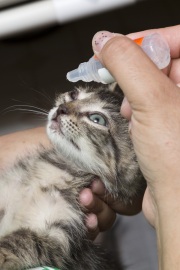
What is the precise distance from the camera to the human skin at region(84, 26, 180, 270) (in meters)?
0.74

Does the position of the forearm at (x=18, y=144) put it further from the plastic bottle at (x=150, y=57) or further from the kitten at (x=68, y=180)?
the plastic bottle at (x=150, y=57)

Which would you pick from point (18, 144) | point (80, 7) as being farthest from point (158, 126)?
point (18, 144)

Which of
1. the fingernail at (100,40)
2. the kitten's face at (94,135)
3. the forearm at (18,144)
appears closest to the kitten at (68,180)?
A: the kitten's face at (94,135)

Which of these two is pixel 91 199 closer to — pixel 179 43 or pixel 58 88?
pixel 179 43

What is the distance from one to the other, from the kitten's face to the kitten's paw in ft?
1.04

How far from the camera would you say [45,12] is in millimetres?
1107

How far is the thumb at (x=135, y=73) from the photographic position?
75 centimetres

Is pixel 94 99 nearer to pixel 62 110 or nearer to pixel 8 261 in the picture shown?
pixel 62 110

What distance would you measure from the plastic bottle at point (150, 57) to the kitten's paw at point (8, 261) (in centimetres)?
45

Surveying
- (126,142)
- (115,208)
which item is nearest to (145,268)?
(115,208)

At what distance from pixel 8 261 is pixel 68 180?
0.92 ft

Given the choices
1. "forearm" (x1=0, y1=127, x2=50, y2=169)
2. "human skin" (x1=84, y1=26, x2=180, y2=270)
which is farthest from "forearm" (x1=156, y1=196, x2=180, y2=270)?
"forearm" (x1=0, y1=127, x2=50, y2=169)

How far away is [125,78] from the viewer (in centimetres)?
77

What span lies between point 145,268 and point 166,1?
106cm
